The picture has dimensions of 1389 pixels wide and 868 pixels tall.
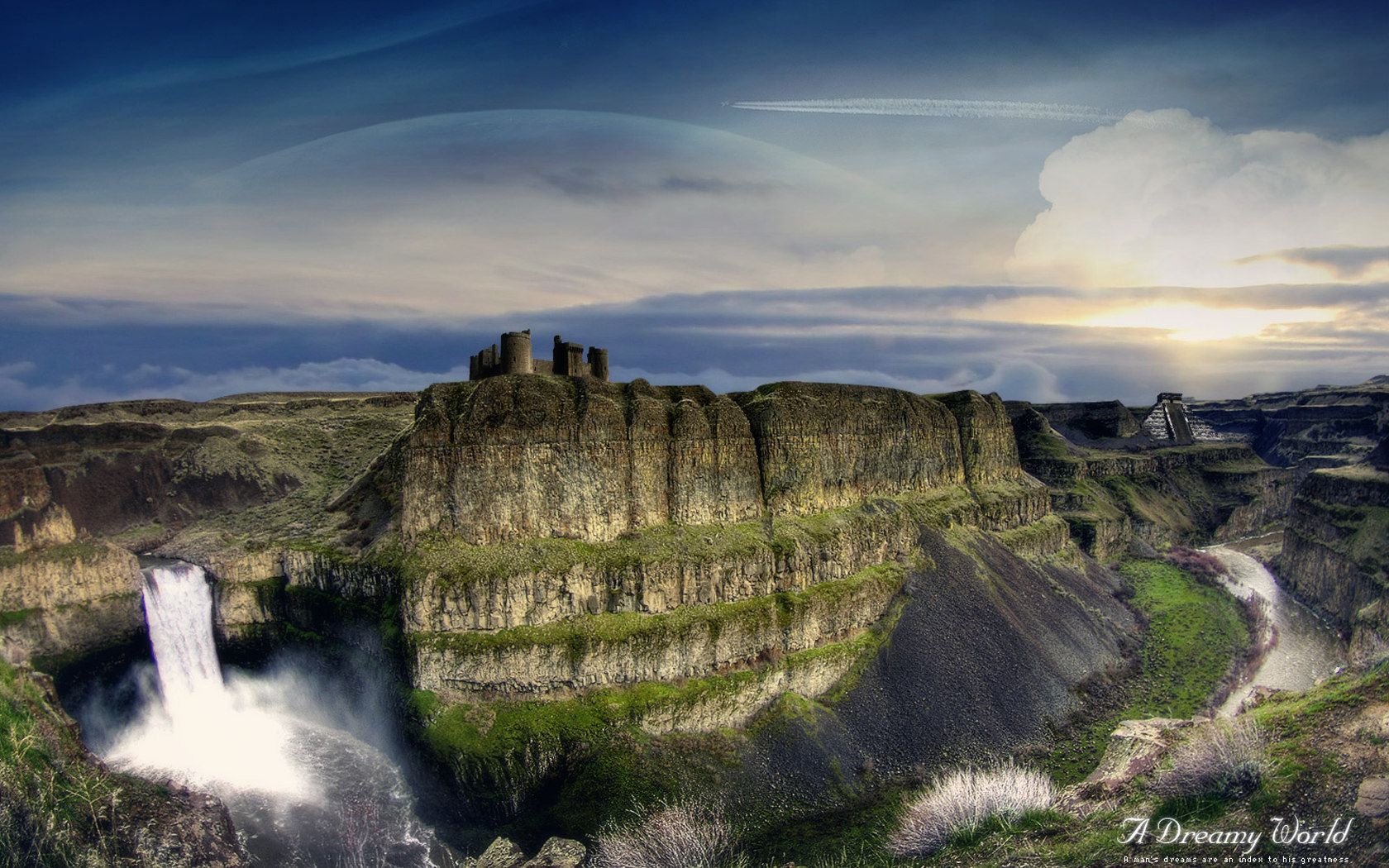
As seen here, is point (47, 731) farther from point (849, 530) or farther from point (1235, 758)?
point (1235, 758)

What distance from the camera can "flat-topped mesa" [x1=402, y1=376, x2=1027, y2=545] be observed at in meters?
41.1

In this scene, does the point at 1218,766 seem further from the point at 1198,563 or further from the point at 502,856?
the point at 1198,563

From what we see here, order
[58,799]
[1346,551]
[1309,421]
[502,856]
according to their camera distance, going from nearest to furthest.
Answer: [58,799]
[502,856]
[1346,551]
[1309,421]

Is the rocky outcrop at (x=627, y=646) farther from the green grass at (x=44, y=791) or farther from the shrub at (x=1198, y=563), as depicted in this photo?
the shrub at (x=1198, y=563)

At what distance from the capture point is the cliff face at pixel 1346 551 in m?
54.8

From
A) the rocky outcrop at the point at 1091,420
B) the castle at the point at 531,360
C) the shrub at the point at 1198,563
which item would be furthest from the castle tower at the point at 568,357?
the rocky outcrop at the point at 1091,420

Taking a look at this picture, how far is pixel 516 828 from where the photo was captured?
32.7 metres

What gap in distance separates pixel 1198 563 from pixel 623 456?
7317cm

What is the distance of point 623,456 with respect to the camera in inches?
1748

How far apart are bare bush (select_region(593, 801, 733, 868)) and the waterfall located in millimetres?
30682

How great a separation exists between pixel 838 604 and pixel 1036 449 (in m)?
61.5

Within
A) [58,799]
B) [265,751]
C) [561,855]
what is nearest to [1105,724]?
[561,855]

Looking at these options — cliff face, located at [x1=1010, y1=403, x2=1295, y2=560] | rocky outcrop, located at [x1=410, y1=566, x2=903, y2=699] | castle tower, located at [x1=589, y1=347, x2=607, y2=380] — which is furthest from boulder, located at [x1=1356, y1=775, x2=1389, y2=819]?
cliff face, located at [x1=1010, y1=403, x2=1295, y2=560]

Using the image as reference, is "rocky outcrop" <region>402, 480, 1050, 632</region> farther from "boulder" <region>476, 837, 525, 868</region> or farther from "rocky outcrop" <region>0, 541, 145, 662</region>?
"rocky outcrop" <region>0, 541, 145, 662</region>
